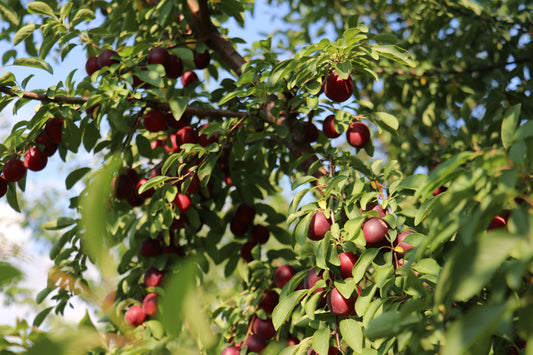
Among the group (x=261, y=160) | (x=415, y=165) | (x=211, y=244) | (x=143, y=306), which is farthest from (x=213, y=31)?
(x=415, y=165)

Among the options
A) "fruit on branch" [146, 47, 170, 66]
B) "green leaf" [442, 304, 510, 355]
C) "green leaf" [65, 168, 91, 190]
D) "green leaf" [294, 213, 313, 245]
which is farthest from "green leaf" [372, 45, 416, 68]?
"green leaf" [65, 168, 91, 190]

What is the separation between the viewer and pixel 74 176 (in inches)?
73.5

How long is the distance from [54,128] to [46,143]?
87 millimetres

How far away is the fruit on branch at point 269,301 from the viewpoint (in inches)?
66.9

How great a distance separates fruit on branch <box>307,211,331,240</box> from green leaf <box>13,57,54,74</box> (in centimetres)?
103

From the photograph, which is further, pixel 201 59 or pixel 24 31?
pixel 201 59

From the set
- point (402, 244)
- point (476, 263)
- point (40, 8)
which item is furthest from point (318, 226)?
point (40, 8)

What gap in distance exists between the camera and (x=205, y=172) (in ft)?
5.06

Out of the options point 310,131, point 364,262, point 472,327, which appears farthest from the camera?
point 310,131

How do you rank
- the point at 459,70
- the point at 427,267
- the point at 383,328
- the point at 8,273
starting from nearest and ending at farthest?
1. the point at 8,273
2. the point at 383,328
3. the point at 427,267
4. the point at 459,70

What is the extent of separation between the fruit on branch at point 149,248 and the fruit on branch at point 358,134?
906mm

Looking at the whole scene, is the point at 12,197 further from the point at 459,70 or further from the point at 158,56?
the point at 459,70

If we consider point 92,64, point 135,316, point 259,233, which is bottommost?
point 135,316

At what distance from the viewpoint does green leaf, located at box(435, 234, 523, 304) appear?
0.50 meters
